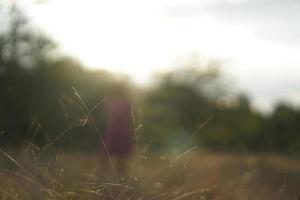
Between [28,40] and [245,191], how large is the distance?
1593 cm

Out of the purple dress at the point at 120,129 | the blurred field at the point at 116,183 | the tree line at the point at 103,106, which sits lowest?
the tree line at the point at 103,106

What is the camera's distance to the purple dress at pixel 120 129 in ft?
27.4

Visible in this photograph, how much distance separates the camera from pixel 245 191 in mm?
6078

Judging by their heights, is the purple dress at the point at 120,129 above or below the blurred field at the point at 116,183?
below

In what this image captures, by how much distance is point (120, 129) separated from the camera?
8.54 m

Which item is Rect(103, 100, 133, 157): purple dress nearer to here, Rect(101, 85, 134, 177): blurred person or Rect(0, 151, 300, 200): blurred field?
Rect(101, 85, 134, 177): blurred person

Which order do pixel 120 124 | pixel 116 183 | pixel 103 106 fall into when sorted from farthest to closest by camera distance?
pixel 103 106, pixel 120 124, pixel 116 183

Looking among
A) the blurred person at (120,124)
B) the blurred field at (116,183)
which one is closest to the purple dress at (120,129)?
the blurred person at (120,124)

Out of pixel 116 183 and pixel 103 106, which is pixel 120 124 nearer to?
pixel 116 183

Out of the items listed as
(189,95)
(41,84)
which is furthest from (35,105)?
(189,95)

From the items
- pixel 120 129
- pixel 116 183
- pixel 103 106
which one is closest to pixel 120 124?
pixel 120 129

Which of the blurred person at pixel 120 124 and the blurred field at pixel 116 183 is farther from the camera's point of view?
the blurred person at pixel 120 124

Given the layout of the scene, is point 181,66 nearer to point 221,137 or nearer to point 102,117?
point 221,137

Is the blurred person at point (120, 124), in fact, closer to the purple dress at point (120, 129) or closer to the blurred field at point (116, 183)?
the purple dress at point (120, 129)
